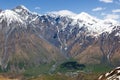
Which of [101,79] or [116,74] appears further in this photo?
[101,79]
